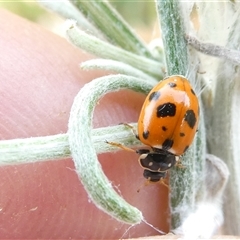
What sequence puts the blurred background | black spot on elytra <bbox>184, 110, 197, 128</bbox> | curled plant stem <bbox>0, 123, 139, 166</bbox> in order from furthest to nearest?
the blurred background → black spot on elytra <bbox>184, 110, 197, 128</bbox> → curled plant stem <bbox>0, 123, 139, 166</bbox>

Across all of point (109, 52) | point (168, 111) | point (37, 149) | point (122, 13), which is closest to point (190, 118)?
point (168, 111)

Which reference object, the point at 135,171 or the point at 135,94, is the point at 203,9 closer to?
the point at 135,94

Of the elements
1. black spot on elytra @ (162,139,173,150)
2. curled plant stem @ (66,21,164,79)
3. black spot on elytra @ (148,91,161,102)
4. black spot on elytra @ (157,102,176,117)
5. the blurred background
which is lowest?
the blurred background

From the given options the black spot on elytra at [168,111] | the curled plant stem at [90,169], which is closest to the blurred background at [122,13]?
the black spot on elytra at [168,111]

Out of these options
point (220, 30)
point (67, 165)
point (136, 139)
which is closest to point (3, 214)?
point (67, 165)

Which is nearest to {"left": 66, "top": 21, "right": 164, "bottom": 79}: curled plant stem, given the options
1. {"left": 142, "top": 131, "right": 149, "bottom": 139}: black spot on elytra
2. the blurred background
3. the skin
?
the skin

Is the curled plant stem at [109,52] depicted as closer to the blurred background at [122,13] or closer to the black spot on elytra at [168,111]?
the black spot on elytra at [168,111]

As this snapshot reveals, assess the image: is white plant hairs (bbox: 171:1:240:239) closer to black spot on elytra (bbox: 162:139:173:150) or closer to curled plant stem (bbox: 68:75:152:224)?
black spot on elytra (bbox: 162:139:173:150)
